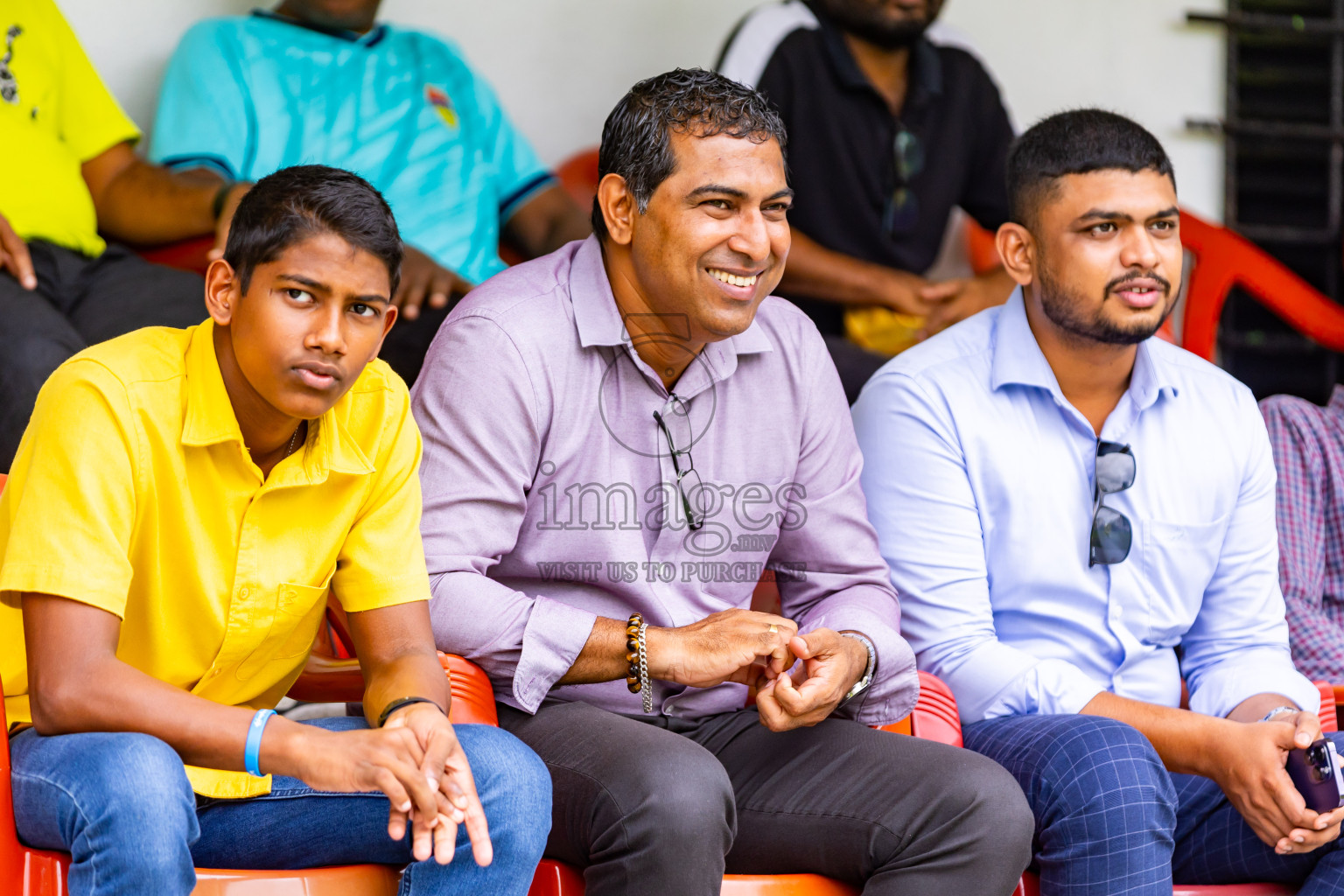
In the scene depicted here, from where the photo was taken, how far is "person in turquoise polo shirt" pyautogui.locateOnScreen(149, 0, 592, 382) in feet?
10.2

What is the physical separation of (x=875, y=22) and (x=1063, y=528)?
67.0 inches

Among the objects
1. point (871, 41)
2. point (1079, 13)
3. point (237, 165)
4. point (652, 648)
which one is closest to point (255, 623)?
point (652, 648)

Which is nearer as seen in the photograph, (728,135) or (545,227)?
(728,135)

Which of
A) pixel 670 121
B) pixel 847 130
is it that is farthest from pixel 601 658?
pixel 847 130

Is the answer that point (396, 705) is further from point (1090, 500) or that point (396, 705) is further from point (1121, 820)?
point (1090, 500)

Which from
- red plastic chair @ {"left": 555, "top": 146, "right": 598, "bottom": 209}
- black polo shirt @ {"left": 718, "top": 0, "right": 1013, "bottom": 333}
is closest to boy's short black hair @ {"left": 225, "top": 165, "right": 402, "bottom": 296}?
black polo shirt @ {"left": 718, "top": 0, "right": 1013, "bottom": 333}

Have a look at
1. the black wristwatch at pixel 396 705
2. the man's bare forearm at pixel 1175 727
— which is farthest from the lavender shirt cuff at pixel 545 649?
the man's bare forearm at pixel 1175 727

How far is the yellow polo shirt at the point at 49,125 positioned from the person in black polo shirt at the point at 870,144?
1.46 metres

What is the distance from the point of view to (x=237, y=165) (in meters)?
3.12

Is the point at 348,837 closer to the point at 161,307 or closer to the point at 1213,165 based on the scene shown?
the point at 161,307

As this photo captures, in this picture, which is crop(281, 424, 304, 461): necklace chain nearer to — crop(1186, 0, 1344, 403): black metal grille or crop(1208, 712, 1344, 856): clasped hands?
crop(1208, 712, 1344, 856): clasped hands

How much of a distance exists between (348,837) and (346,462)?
0.47 m

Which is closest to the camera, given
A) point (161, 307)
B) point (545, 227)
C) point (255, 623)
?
point (255, 623)

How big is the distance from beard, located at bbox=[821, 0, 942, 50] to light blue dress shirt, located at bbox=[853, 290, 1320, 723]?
1.33 meters
